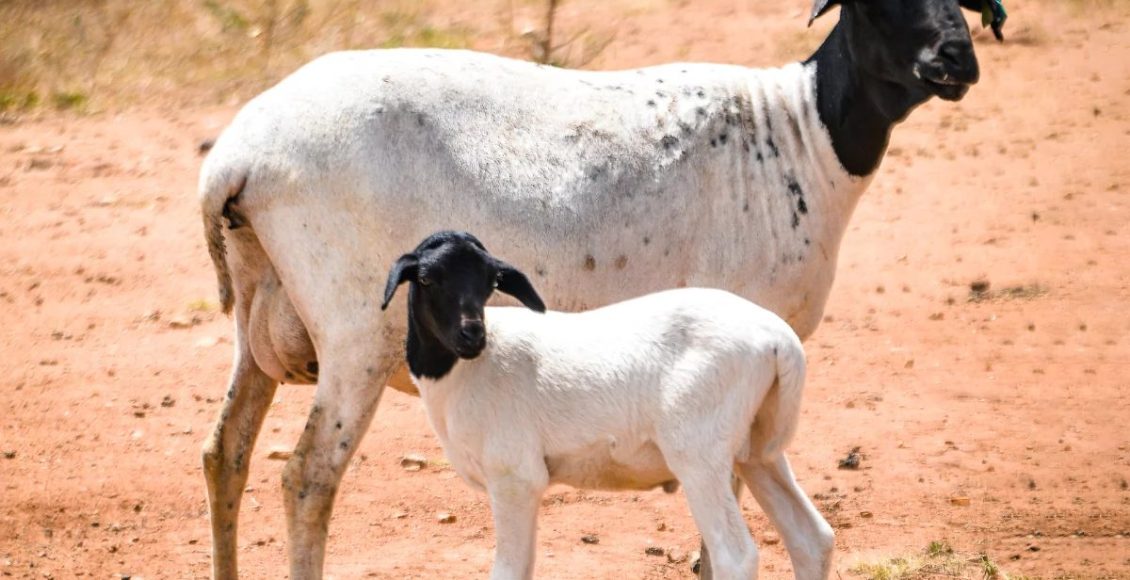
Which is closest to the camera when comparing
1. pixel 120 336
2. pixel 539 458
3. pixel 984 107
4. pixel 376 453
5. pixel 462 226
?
pixel 539 458

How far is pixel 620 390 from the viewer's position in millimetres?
5395

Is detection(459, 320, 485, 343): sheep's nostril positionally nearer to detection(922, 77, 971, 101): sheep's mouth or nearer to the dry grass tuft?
detection(922, 77, 971, 101): sheep's mouth

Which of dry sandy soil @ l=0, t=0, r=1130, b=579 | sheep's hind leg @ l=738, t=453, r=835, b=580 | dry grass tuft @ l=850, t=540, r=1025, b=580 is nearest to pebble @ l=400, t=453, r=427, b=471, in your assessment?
dry sandy soil @ l=0, t=0, r=1130, b=579

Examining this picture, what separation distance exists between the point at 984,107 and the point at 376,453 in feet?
20.1

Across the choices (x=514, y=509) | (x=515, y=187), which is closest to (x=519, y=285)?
(x=514, y=509)

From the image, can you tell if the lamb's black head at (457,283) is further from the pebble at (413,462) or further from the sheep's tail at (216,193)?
the pebble at (413,462)

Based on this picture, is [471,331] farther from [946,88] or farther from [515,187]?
[946,88]

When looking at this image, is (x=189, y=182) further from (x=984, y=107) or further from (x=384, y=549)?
(x=984, y=107)

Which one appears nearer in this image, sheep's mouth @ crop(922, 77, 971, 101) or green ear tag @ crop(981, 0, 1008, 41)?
sheep's mouth @ crop(922, 77, 971, 101)

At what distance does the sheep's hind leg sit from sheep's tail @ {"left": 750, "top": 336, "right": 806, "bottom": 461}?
11 cm

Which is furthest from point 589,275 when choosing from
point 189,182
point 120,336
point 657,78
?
point 189,182

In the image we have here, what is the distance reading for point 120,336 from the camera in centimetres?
1023

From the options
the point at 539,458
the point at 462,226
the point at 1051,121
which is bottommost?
the point at 1051,121

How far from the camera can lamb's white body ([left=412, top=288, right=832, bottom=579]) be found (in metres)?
5.30
